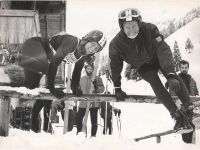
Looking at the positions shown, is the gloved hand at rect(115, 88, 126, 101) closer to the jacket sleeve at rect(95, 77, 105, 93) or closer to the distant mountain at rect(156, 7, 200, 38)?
the jacket sleeve at rect(95, 77, 105, 93)

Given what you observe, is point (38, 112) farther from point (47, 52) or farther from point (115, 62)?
point (115, 62)

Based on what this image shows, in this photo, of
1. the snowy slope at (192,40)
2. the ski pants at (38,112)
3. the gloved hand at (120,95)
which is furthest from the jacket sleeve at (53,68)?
the snowy slope at (192,40)

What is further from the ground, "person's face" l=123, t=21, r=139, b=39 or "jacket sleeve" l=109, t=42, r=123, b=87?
"person's face" l=123, t=21, r=139, b=39

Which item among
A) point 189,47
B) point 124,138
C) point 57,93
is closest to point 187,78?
point 189,47

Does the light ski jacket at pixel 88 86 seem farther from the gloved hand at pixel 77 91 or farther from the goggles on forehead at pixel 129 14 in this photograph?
the goggles on forehead at pixel 129 14

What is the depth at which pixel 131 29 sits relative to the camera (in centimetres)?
211

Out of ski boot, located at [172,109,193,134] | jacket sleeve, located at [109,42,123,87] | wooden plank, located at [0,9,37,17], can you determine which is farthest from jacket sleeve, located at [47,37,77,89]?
ski boot, located at [172,109,193,134]

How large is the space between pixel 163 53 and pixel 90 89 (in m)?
0.57

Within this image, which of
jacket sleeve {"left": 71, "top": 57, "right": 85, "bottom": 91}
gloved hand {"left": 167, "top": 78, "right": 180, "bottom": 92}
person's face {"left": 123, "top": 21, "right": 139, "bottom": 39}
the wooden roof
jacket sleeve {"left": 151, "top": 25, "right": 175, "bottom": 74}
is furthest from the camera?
the wooden roof

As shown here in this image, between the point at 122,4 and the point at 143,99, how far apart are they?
2.43 ft

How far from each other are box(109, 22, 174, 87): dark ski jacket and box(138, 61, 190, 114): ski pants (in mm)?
38

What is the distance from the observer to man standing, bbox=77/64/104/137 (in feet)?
7.51

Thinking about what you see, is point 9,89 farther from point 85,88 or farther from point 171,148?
point 171,148

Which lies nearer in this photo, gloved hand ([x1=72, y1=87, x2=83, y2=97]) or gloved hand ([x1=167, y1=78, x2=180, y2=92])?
gloved hand ([x1=167, y1=78, x2=180, y2=92])
